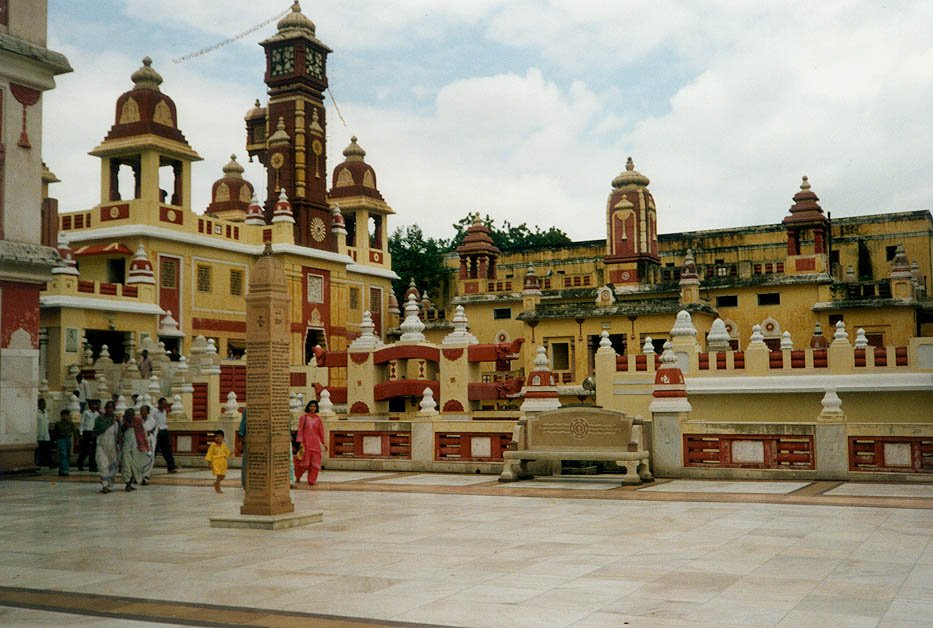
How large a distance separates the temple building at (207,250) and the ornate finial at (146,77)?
0.06m

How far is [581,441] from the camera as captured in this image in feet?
63.4

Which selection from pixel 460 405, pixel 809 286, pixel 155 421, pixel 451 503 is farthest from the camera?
pixel 809 286

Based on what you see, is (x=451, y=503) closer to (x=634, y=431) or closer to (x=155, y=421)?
(x=634, y=431)

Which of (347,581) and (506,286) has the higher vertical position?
(506,286)

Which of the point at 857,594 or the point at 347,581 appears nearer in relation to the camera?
the point at 857,594

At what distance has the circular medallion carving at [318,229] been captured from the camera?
4772 centimetres

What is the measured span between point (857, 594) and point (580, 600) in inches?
91.0

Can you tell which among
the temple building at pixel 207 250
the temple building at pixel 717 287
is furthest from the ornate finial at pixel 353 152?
the temple building at pixel 717 287

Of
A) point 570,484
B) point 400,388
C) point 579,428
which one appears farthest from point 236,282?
point 570,484

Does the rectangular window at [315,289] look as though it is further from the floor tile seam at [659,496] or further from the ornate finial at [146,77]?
the floor tile seam at [659,496]

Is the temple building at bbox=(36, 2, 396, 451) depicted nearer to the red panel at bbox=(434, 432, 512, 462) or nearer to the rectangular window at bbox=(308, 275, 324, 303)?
the rectangular window at bbox=(308, 275, 324, 303)

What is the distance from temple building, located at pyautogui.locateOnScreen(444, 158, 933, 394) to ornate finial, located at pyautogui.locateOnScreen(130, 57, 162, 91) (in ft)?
60.6

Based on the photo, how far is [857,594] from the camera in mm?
8242

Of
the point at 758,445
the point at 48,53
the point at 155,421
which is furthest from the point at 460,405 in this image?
the point at 48,53
